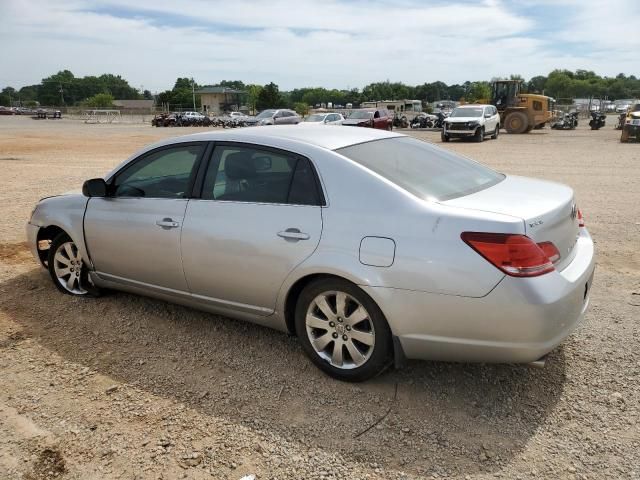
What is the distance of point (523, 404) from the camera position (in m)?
3.11

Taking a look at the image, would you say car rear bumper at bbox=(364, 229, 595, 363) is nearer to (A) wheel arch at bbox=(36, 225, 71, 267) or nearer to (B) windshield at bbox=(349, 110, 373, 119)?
(A) wheel arch at bbox=(36, 225, 71, 267)

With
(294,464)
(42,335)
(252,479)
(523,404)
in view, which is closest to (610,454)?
(523,404)

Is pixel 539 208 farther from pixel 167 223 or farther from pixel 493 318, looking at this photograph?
pixel 167 223

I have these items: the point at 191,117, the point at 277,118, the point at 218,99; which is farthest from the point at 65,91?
the point at 277,118

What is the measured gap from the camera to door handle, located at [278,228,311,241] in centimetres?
325

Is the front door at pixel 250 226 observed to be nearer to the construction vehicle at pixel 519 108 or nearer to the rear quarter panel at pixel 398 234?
the rear quarter panel at pixel 398 234

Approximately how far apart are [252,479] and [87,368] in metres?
1.66

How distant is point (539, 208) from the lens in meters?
3.02

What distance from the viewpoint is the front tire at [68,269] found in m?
4.70

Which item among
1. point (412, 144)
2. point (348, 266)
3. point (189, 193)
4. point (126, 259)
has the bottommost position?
point (126, 259)

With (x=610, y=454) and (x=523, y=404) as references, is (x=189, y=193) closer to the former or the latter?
(x=523, y=404)

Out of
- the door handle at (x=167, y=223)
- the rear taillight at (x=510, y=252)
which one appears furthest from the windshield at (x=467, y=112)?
the rear taillight at (x=510, y=252)

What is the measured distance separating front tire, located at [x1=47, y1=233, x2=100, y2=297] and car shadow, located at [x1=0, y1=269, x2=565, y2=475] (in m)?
0.31

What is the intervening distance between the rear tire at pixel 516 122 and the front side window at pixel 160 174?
31.9 metres
